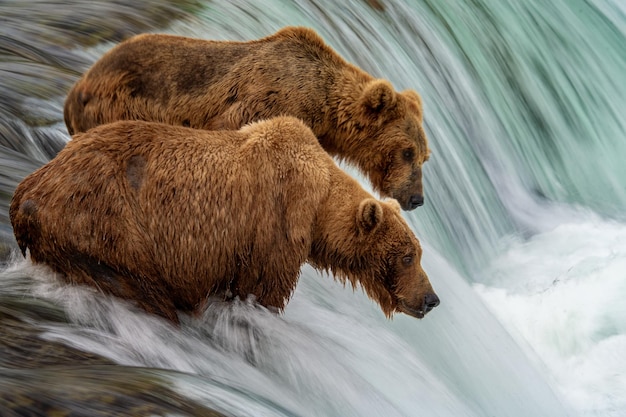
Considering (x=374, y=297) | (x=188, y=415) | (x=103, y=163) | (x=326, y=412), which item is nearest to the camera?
(x=188, y=415)

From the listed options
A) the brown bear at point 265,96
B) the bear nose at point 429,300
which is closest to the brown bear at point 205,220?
the bear nose at point 429,300

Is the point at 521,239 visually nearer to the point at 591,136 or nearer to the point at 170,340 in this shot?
the point at 591,136

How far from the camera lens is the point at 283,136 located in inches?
240

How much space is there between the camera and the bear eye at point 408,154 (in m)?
7.62

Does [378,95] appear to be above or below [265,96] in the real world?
above

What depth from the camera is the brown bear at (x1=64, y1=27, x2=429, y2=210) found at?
6996 millimetres

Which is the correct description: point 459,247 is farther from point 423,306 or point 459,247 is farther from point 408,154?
point 423,306

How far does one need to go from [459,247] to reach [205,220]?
15.1 ft

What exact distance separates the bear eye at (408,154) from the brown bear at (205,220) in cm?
125

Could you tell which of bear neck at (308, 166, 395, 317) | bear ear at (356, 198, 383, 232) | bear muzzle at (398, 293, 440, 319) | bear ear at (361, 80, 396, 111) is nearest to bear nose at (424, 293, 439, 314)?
bear muzzle at (398, 293, 440, 319)

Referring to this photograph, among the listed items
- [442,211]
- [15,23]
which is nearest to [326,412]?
[442,211]

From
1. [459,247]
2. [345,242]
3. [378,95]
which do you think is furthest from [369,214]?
[459,247]

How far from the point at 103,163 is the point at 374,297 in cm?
178

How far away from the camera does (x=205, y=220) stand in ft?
19.0
